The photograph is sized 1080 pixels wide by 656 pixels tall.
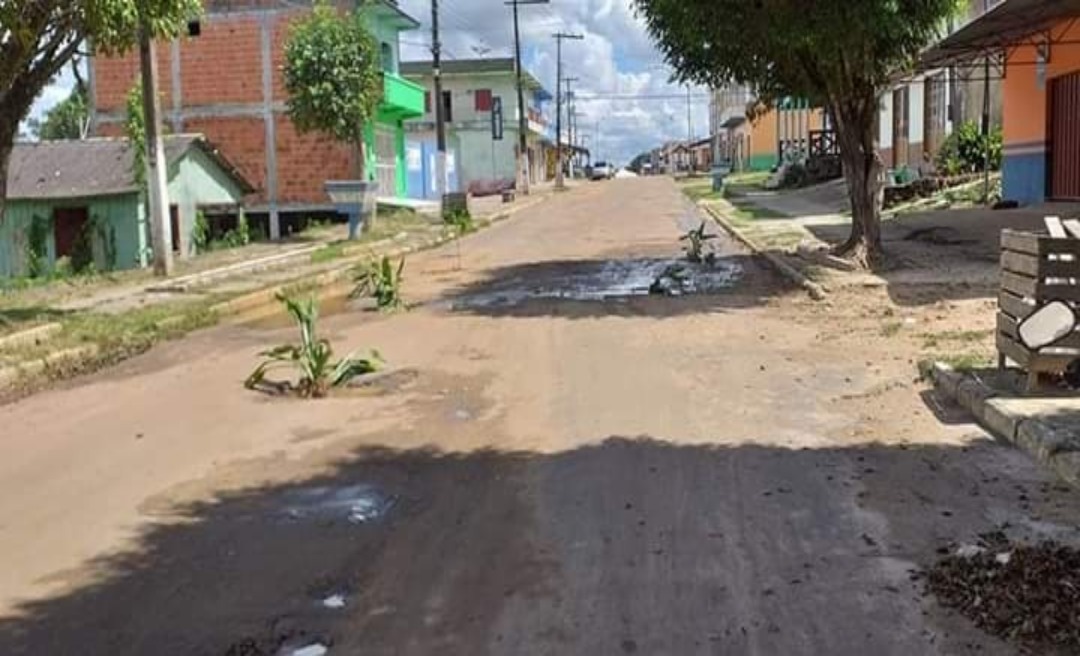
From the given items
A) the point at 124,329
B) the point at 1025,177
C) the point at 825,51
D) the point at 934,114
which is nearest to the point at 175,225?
the point at 124,329

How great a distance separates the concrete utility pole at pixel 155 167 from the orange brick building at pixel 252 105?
17.6 m

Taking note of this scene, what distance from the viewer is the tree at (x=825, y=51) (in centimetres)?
1503

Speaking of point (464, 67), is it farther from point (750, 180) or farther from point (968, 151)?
point (968, 151)

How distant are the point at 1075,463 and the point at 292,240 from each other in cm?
2767

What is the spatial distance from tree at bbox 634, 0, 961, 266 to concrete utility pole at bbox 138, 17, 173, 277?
825 cm

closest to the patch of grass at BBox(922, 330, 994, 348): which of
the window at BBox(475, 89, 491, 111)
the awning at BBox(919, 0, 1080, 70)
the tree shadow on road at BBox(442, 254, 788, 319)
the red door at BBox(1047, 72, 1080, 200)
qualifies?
the tree shadow on road at BBox(442, 254, 788, 319)

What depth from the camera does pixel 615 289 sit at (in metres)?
17.3

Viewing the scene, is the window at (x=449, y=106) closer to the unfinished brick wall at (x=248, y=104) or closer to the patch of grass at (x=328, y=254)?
the unfinished brick wall at (x=248, y=104)

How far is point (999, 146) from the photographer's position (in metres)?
32.0

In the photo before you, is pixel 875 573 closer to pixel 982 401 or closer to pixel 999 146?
pixel 982 401

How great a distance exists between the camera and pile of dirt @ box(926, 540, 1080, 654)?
441cm

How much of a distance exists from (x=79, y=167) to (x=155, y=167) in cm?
1365

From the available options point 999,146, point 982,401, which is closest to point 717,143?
point 999,146

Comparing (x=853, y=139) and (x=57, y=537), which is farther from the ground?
(x=853, y=139)
